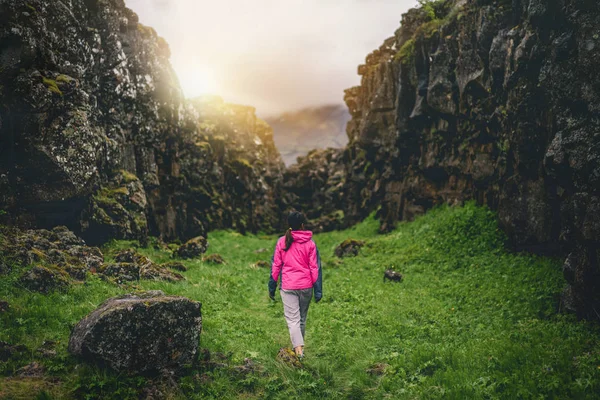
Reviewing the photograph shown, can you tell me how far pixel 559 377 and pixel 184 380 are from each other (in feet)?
24.7

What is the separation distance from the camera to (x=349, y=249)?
27.3 m

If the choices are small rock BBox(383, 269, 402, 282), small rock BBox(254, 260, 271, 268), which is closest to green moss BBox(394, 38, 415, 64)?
small rock BBox(383, 269, 402, 282)

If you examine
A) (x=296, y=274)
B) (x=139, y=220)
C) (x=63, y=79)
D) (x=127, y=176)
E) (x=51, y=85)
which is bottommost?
(x=296, y=274)

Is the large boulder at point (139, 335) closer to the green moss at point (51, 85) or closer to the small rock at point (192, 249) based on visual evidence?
the green moss at point (51, 85)

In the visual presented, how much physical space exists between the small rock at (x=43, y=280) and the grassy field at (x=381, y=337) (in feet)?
1.36

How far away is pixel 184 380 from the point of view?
773cm

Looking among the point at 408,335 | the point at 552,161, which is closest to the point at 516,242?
the point at 552,161

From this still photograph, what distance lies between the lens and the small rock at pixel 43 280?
10906 mm

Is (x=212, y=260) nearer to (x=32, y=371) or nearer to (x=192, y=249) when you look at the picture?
(x=192, y=249)

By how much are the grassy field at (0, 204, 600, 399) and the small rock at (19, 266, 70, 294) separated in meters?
0.41

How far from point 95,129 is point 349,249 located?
1839cm

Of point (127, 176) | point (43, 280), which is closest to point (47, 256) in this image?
point (43, 280)

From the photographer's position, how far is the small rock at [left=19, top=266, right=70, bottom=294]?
1091 centimetres

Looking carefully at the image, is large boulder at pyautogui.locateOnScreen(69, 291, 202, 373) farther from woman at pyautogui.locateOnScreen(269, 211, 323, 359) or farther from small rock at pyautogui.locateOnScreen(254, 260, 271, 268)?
small rock at pyautogui.locateOnScreen(254, 260, 271, 268)
